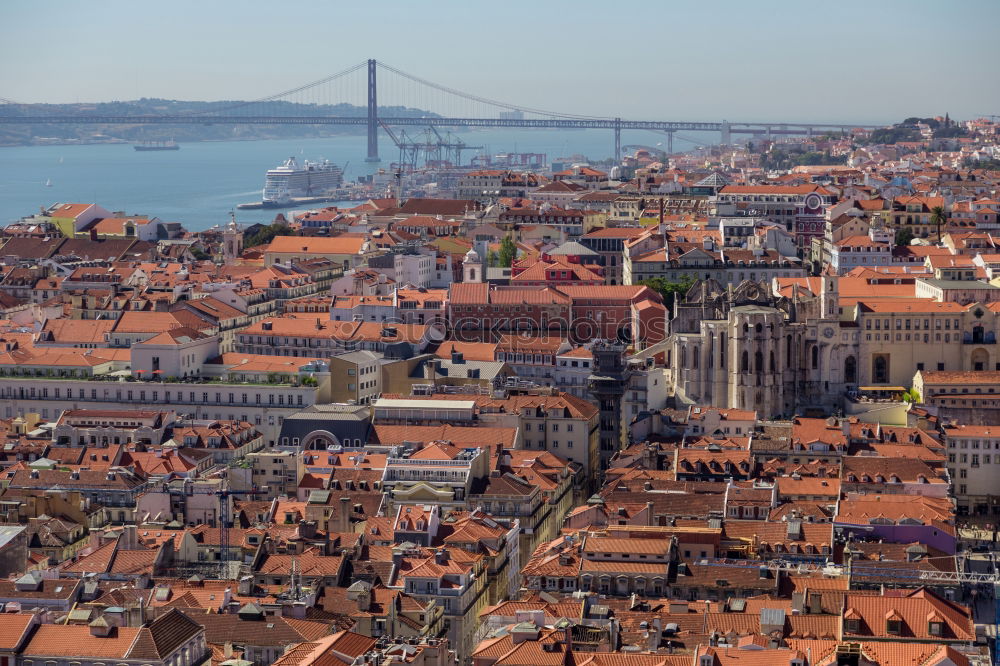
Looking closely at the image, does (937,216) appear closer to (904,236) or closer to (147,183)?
(904,236)

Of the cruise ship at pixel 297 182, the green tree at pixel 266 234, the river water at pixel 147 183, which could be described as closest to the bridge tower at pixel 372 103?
the river water at pixel 147 183

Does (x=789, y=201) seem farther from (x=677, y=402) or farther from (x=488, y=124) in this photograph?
(x=488, y=124)

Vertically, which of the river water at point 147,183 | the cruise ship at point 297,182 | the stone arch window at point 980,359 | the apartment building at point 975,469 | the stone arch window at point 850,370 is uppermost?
the stone arch window at point 980,359

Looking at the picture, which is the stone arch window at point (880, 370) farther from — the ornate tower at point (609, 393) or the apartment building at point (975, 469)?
the ornate tower at point (609, 393)

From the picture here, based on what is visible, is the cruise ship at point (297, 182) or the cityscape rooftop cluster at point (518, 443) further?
the cruise ship at point (297, 182)

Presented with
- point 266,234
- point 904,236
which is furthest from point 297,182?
point 904,236

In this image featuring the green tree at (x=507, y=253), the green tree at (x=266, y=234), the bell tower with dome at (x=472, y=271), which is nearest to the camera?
the bell tower with dome at (x=472, y=271)
